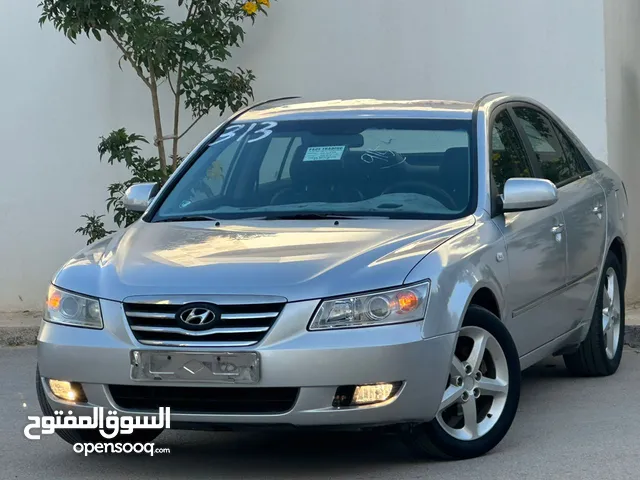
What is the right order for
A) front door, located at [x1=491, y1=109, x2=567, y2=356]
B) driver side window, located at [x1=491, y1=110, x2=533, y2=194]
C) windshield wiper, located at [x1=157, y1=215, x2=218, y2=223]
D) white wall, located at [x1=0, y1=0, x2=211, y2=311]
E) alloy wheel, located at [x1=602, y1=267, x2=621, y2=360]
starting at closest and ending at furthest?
front door, located at [x1=491, y1=109, x2=567, y2=356], windshield wiper, located at [x1=157, y1=215, x2=218, y2=223], driver side window, located at [x1=491, y1=110, x2=533, y2=194], alloy wheel, located at [x1=602, y1=267, x2=621, y2=360], white wall, located at [x1=0, y1=0, x2=211, y2=311]

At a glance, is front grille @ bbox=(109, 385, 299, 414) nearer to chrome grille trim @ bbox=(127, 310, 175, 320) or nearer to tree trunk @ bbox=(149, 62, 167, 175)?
chrome grille trim @ bbox=(127, 310, 175, 320)

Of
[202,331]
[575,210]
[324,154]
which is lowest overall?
[575,210]

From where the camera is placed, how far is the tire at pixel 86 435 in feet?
19.1

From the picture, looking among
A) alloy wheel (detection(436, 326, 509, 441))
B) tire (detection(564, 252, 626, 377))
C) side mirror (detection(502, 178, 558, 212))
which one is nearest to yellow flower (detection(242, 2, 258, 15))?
tire (detection(564, 252, 626, 377))

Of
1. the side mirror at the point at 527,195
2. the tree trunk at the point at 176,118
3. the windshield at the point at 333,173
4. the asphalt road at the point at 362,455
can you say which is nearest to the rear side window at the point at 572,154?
the windshield at the point at 333,173

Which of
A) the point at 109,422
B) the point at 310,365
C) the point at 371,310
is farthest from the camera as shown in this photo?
the point at 109,422

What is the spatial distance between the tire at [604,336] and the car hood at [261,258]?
6.21 ft

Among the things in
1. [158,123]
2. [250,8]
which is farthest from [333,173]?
[158,123]

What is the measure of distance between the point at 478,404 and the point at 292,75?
503 cm

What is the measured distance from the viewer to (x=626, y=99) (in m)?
10.4

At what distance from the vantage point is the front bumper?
17.0ft

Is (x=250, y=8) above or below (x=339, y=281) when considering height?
above

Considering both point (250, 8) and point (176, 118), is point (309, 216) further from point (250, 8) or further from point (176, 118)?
point (176, 118)

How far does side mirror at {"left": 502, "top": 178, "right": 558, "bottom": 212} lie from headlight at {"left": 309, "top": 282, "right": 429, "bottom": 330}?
102cm
